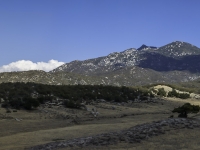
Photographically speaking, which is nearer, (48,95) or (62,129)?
(62,129)

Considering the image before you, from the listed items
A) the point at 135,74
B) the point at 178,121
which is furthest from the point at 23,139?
the point at 135,74

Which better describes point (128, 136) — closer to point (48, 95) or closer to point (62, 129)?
point (62, 129)

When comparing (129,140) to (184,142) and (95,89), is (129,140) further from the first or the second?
(95,89)

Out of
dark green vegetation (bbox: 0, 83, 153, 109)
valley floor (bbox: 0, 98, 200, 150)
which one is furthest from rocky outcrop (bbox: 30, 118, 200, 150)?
dark green vegetation (bbox: 0, 83, 153, 109)

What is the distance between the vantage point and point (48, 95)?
47.0 meters

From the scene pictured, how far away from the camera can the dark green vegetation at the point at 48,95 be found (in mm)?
36406

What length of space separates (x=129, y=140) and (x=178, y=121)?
179 inches

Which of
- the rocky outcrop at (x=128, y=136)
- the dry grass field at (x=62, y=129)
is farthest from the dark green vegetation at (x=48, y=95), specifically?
the rocky outcrop at (x=128, y=136)

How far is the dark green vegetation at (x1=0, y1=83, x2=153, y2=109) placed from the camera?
36406 mm

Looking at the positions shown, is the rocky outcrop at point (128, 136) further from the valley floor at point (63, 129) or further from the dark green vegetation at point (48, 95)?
the dark green vegetation at point (48, 95)

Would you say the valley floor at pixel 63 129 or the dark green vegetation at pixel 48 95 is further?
the dark green vegetation at pixel 48 95

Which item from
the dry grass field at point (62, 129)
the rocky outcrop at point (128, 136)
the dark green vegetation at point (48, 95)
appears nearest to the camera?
the dry grass field at point (62, 129)

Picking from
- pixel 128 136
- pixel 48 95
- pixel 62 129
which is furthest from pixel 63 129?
pixel 48 95

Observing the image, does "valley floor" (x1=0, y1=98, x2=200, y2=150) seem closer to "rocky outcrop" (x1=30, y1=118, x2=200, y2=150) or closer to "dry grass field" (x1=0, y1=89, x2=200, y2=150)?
"dry grass field" (x1=0, y1=89, x2=200, y2=150)
